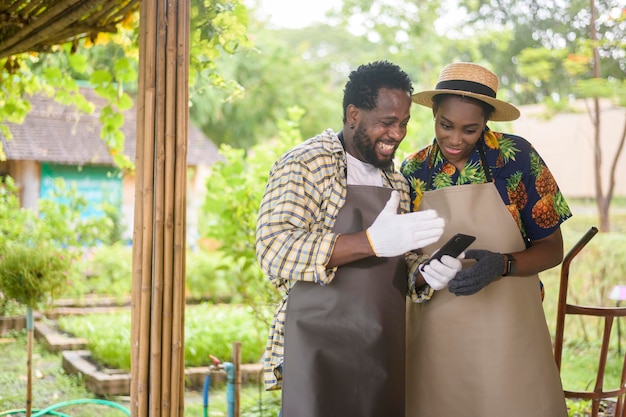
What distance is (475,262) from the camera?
200 centimetres

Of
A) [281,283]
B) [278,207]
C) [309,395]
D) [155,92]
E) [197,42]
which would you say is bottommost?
[309,395]

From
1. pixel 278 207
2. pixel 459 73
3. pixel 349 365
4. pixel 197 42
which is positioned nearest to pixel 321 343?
pixel 349 365

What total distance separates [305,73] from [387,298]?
11.0 meters

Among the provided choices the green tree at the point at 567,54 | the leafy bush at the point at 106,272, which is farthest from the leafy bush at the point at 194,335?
the green tree at the point at 567,54

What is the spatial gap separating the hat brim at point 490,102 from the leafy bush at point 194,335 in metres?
2.68

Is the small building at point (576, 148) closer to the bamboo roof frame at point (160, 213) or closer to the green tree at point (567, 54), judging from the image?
the green tree at point (567, 54)

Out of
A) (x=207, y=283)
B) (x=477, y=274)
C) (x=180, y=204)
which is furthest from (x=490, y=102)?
(x=207, y=283)

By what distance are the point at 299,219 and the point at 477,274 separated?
0.48 meters

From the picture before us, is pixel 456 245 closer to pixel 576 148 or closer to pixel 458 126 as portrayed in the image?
pixel 458 126

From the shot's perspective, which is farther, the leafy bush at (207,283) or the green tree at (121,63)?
the leafy bush at (207,283)

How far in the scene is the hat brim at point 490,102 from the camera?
Result: 6.66ft

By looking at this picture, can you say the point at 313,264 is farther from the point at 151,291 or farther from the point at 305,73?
the point at 305,73

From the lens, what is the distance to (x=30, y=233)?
5555mm

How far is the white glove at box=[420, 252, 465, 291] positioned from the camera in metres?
1.85
